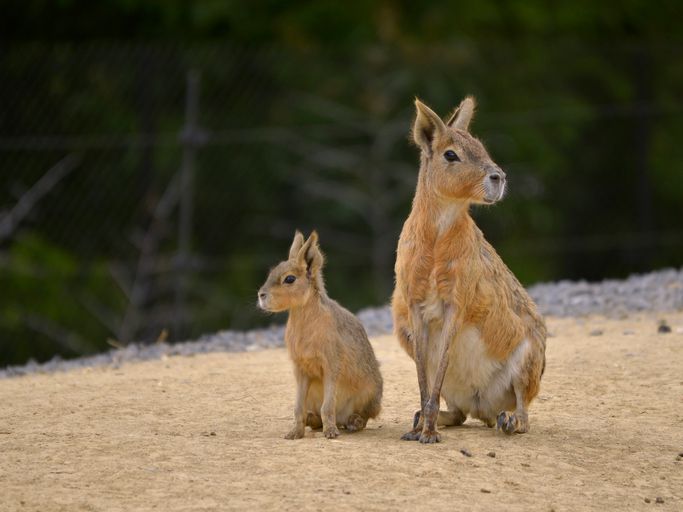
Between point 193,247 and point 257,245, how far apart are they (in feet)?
2.77

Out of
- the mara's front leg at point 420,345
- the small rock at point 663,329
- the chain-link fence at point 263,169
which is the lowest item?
the mara's front leg at point 420,345

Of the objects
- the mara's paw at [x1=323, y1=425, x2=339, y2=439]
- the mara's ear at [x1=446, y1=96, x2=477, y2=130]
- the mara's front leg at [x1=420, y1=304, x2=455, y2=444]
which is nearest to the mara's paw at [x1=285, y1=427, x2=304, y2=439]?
the mara's paw at [x1=323, y1=425, x2=339, y2=439]

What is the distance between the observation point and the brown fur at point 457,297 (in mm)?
7051

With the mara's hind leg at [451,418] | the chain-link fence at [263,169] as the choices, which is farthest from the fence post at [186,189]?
the mara's hind leg at [451,418]

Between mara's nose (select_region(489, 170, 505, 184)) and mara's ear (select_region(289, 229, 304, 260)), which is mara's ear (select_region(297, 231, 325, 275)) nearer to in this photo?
mara's ear (select_region(289, 229, 304, 260))

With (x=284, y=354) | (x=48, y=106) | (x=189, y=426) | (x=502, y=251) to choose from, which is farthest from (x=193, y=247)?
(x=189, y=426)

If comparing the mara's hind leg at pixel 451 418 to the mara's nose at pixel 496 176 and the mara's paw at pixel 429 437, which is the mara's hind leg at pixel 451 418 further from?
the mara's nose at pixel 496 176

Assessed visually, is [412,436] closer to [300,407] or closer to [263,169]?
[300,407]

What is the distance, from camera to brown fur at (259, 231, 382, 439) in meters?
7.20

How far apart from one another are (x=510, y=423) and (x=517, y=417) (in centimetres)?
9

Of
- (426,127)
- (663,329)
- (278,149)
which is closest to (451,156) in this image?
(426,127)

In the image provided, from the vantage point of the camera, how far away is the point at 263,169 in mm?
15250

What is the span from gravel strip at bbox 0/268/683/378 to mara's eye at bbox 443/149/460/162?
363cm

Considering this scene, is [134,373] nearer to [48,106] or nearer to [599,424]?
[599,424]
